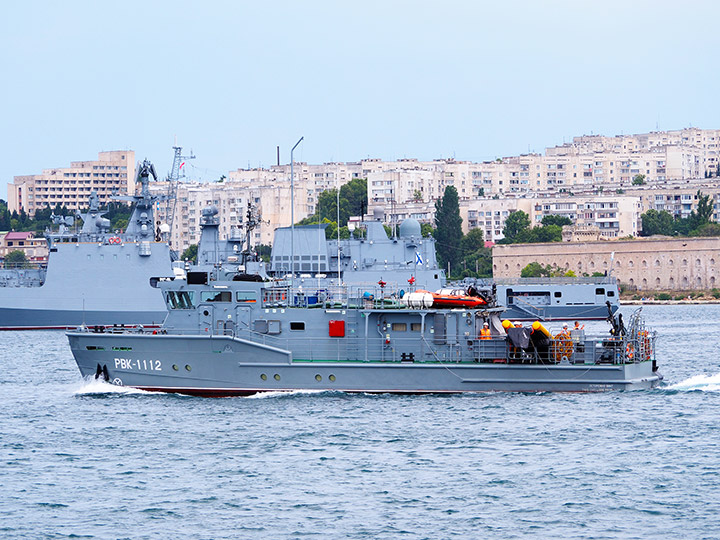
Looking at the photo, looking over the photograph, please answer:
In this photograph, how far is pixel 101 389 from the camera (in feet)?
114

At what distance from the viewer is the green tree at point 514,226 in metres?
149

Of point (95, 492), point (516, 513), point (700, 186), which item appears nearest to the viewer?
point (516, 513)

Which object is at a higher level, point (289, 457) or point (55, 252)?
point (55, 252)

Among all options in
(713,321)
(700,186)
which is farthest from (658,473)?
(700,186)

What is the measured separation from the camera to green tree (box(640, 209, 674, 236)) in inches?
5955

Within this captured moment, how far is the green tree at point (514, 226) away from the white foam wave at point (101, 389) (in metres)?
115

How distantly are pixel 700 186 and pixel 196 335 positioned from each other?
146 meters

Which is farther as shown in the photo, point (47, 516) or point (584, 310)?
point (584, 310)

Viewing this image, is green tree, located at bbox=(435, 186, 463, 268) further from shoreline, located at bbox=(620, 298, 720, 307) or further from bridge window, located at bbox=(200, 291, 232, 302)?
bridge window, located at bbox=(200, 291, 232, 302)

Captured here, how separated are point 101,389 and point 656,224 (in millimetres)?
125219

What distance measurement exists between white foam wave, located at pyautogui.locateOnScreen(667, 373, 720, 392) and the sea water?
0.50 feet

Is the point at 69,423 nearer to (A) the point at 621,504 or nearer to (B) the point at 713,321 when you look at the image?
(A) the point at 621,504

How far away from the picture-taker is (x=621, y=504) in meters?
22.6

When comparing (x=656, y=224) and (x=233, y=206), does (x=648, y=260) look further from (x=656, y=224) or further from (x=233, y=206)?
(x=233, y=206)
